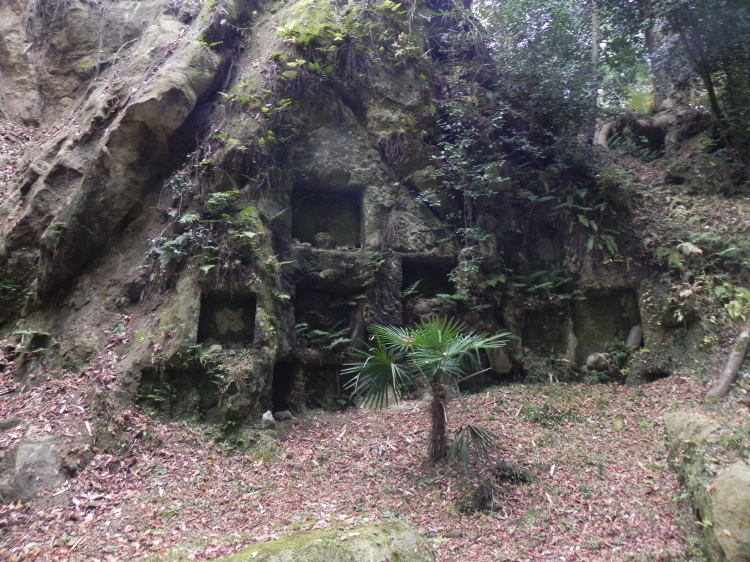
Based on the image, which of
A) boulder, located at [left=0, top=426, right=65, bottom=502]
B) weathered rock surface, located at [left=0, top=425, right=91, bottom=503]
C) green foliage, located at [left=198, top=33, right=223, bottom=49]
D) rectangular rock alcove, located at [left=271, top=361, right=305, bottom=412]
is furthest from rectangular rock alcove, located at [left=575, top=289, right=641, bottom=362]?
green foliage, located at [left=198, top=33, right=223, bottom=49]

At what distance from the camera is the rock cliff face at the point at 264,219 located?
8664 mm

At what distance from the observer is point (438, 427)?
6.70 metres

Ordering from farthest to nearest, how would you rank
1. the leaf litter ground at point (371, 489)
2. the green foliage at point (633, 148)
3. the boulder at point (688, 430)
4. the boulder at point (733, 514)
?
the green foliage at point (633, 148)
the boulder at point (688, 430)
the leaf litter ground at point (371, 489)
the boulder at point (733, 514)

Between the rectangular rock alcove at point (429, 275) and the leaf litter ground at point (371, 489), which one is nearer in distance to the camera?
the leaf litter ground at point (371, 489)

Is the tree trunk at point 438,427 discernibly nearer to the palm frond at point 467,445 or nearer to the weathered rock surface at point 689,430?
the palm frond at point 467,445

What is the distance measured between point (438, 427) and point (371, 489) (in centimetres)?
120

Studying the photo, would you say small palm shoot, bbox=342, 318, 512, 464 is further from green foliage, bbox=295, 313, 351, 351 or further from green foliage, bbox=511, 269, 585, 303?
green foliage, bbox=511, 269, 585, 303

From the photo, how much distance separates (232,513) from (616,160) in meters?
11.5

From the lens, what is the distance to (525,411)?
843cm

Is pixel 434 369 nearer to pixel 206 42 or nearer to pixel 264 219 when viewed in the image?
pixel 264 219

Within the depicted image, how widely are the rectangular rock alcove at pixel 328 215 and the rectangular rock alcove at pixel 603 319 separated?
502 centimetres

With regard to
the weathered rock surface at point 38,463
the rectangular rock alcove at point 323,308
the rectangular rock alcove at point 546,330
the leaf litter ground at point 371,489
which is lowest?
the leaf litter ground at point 371,489

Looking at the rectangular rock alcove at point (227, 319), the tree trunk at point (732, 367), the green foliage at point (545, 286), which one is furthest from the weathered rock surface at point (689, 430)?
the rectangular rock alcove at point (227, 319)

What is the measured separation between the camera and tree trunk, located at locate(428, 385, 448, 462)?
6555 mm
